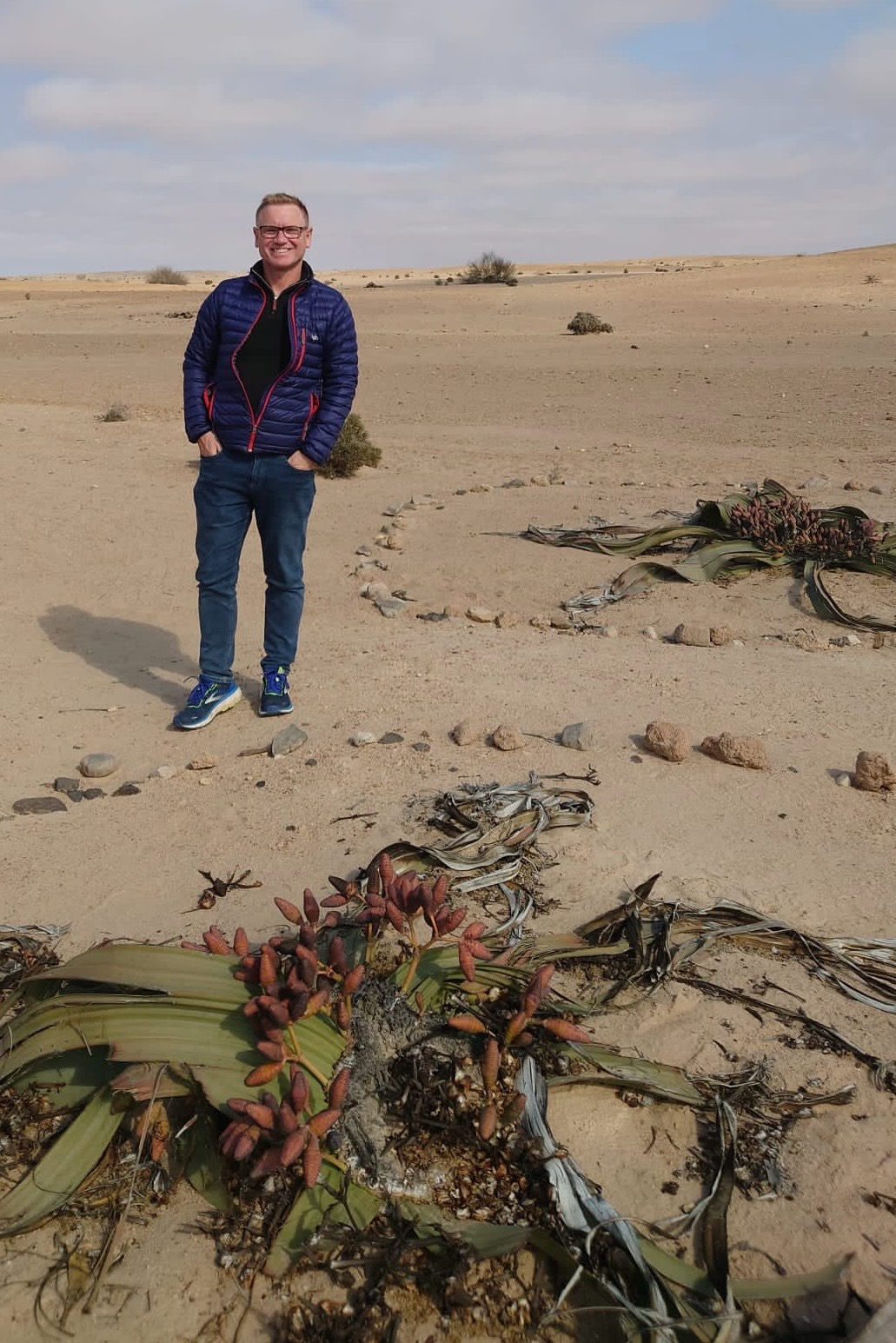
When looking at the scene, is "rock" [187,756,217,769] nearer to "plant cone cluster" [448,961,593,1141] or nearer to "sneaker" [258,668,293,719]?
"sneaker" [258,668,293,719]

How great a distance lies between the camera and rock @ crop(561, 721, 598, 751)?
151 inches

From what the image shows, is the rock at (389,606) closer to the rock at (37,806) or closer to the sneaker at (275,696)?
the sneaker at (275,696)

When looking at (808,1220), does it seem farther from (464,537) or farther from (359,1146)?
(464,537)

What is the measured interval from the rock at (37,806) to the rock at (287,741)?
74cm

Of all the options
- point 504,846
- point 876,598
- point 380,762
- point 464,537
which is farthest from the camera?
point 464,537

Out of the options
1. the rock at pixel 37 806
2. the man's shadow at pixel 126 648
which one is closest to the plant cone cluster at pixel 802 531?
the man's shadow at pixel 126 648

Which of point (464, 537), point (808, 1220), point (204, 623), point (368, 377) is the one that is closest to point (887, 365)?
point (368, 377)

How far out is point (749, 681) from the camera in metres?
4.52

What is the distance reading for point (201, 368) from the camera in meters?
3.98

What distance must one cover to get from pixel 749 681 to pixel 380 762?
170cm

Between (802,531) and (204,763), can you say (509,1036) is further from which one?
(802,531)

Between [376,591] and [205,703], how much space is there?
1.85 metres

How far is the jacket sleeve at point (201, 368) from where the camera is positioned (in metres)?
3.91

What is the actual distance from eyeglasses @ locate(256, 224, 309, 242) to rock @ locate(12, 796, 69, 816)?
2.07m
